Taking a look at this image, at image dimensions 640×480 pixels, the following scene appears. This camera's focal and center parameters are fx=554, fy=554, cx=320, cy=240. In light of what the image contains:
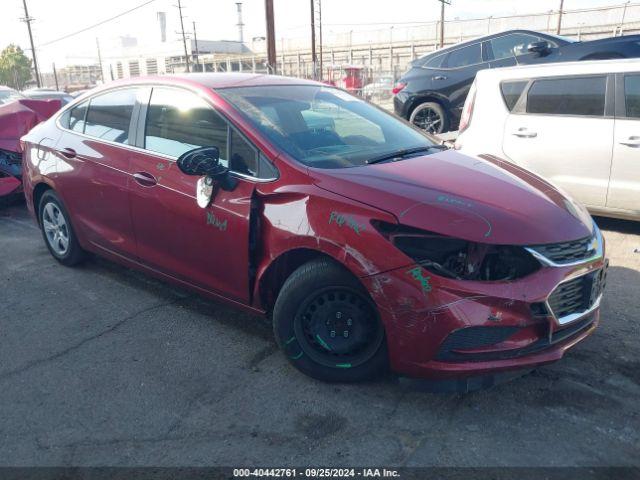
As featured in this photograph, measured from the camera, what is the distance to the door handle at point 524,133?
5.52 m

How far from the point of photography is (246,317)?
3.89m

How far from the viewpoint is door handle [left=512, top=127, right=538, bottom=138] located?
5523mm

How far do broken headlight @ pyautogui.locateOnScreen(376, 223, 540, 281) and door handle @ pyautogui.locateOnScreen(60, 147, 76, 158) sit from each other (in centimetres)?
298

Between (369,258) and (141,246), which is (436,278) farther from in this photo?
(141,246)

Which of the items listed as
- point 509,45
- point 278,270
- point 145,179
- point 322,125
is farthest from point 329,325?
point 509,45

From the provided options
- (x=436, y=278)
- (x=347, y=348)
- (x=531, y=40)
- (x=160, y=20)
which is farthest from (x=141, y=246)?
(x=160, y=20)

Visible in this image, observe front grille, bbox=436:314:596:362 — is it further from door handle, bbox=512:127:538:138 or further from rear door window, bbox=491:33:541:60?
rear door window, bbox=491:33:541:60

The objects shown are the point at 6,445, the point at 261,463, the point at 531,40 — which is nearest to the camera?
the point at 261,463

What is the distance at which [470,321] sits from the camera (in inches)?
97.6

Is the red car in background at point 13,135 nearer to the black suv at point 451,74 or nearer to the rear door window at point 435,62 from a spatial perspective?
the black suv at point 451,74

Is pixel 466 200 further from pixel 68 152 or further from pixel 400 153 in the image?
pixel 68 152

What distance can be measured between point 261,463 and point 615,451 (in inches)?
61.3

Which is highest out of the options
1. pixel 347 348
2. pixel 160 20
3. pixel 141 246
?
pixel 160 20

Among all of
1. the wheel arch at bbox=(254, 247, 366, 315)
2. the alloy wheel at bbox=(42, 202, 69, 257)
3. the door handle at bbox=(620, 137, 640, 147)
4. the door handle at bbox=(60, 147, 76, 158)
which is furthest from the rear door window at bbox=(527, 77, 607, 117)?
the alloy wheel at bbox=(42, 202, 69, 257)
